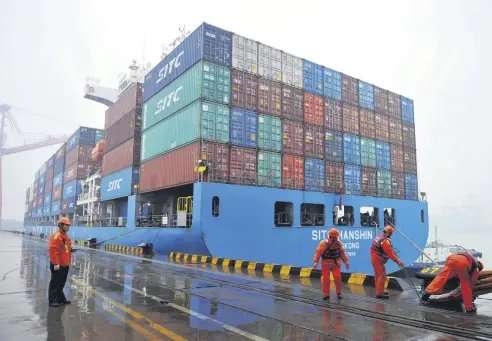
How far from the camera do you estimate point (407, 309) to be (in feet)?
22.7

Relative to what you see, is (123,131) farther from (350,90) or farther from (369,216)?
(369,216)

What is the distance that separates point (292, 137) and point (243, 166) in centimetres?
441

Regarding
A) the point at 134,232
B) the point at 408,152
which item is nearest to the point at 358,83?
the point at 408,152

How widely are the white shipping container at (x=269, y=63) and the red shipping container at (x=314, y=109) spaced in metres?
2.56

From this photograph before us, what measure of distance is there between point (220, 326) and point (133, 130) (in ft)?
84.2

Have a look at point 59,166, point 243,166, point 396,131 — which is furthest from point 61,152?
point 396,131

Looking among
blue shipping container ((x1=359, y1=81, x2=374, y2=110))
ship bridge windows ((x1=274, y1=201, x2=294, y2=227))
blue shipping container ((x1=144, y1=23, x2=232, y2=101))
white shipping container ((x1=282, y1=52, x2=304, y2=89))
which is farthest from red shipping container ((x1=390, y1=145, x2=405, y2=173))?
blue shipping container ((x1=144, y1=23, x2=232, y2=101))

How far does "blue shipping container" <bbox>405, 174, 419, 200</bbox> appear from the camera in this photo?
29564mm

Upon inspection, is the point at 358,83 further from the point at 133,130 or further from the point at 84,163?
the point at 84,163

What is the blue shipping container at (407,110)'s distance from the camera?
31203 mm

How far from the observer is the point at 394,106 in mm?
30625

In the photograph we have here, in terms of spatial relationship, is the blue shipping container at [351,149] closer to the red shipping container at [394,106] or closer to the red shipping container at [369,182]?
the red shipping container at [369,182]

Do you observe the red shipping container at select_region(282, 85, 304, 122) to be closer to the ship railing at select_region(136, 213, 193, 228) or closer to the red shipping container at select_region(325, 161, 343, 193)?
the red shipping container at select_region(325, 161, 343, 193)

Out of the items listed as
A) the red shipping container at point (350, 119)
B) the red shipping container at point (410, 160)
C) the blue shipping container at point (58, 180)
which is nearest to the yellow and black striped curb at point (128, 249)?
the red shipping container at point (350, 119)
